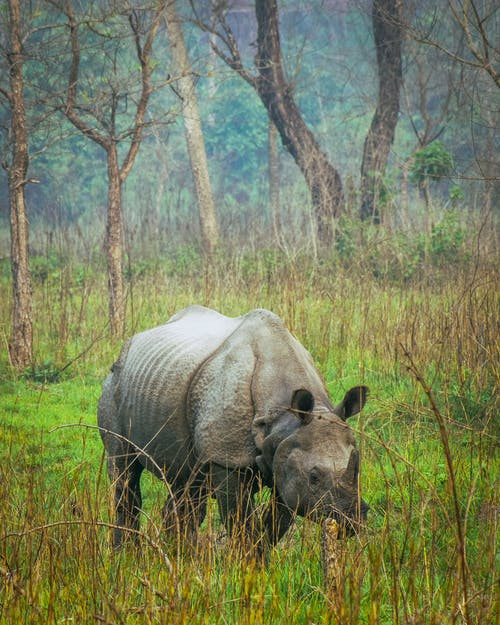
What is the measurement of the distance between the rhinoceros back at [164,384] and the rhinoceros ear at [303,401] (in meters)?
0.87

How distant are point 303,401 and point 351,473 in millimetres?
355

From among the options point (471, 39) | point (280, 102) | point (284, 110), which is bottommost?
point (471, 39)

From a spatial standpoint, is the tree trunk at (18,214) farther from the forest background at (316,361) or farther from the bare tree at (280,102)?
the bare tree at (280,102)

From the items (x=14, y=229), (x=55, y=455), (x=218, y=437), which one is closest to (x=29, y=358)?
(x=14, y=229)

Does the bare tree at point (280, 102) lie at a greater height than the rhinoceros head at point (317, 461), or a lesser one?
greater

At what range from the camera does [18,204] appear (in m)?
8.73

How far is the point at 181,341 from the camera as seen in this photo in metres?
4.61

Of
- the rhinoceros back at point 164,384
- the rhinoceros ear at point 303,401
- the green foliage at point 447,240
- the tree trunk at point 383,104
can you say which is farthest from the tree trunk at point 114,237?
the tree trunk at point 383,104

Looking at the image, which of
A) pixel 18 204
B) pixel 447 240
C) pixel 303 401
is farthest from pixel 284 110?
pixel 303 401

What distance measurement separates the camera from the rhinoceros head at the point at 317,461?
3346mm

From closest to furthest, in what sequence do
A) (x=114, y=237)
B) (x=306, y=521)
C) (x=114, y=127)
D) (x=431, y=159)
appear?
(x=306, y=521) → (x=114, y=127) → (x=114, y=237) → (x=431, y=159)

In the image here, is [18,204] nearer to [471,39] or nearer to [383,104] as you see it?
[471,39]

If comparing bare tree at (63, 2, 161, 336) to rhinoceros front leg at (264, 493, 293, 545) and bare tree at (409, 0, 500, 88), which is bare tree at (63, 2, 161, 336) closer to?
bare tree at (409, 0, 500, 88)

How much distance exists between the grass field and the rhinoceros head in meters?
0.14
